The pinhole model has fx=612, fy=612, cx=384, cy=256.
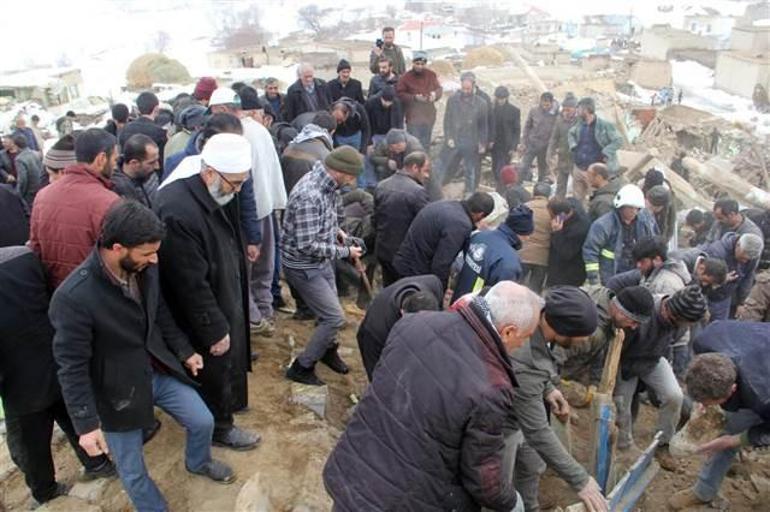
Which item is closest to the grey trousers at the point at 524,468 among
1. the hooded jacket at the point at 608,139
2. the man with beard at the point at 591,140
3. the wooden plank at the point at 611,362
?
the wooden plank at the point at 611,362

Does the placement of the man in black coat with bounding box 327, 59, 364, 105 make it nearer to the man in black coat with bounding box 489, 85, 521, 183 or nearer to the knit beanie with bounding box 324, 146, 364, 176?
the man in black coat with bounding box 489, 85, 521, 183

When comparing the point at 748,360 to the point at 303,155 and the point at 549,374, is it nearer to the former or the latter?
the point at 549,374

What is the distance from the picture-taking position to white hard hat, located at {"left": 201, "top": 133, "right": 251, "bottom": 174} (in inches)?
136

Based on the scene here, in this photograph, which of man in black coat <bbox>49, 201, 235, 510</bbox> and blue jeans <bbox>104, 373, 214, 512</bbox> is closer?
man in black coat <bbox>49, 201, 235, 510</bbox>

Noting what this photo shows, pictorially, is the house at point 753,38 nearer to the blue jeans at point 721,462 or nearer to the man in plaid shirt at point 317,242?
the blue jeans at point 721,462

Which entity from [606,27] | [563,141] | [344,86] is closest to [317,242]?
[344,86]

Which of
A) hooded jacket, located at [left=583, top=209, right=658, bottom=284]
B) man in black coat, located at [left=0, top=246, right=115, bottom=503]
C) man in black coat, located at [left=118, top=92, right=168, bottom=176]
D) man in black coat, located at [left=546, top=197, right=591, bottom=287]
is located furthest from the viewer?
man in black coat, located at [left=118, top=92, right=168, bottom=176]

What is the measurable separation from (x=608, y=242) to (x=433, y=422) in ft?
13.5

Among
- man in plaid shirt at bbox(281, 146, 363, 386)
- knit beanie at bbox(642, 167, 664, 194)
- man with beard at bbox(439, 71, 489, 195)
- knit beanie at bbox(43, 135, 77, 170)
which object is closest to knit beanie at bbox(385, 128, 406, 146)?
man in plaid shirt at bbox(281, 146, 363, 386)

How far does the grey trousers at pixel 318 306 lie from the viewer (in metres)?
4.80

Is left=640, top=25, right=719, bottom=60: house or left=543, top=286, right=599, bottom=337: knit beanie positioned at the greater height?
left=543, top=286, right=599, bottom=337: knit beanie

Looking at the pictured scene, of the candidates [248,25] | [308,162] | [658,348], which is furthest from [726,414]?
[248,25]

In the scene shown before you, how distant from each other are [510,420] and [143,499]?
207cm

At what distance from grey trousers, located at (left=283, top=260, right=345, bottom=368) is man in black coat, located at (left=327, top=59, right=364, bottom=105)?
15.8 feet
